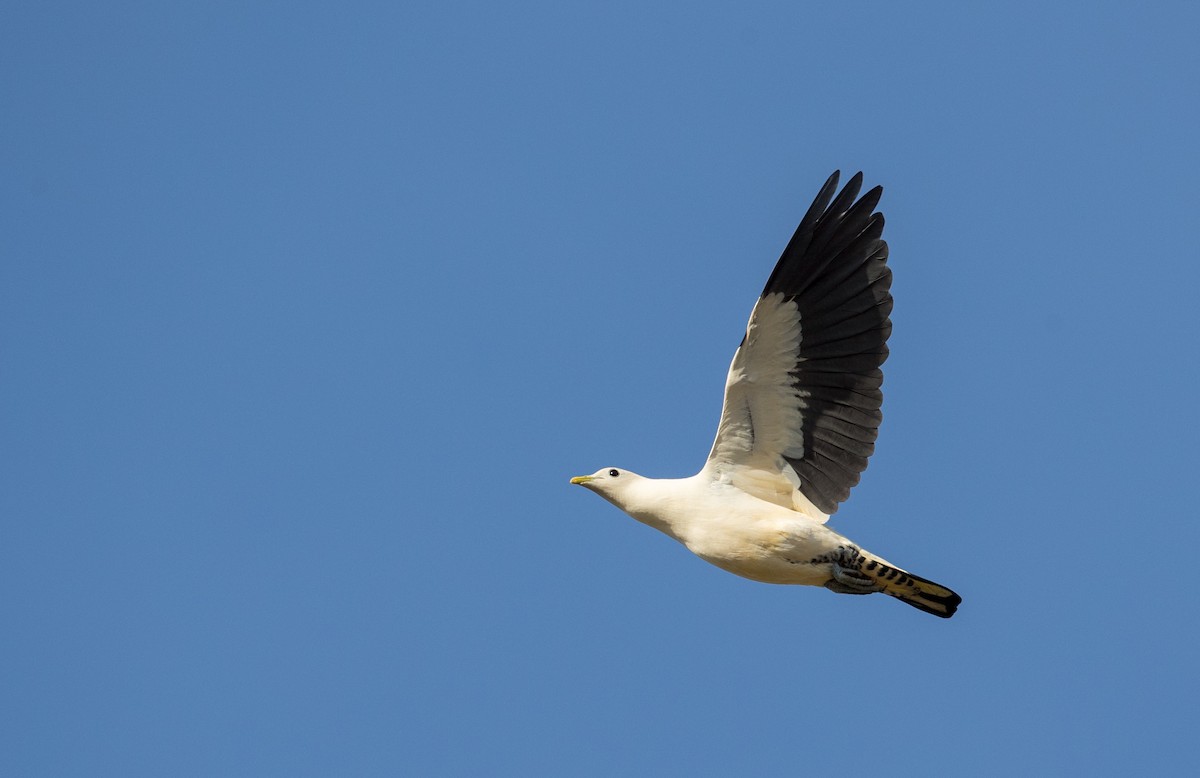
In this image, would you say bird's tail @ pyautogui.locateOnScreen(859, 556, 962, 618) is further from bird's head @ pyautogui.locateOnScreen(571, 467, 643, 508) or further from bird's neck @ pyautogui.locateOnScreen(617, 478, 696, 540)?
bird's head @ pyautogui.locateOnScreen(571, 467, 643, 508)

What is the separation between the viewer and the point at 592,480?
12.8 m

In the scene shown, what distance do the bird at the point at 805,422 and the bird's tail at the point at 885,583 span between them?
0.01 m

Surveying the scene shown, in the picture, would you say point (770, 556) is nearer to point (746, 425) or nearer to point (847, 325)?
point (746, 425)

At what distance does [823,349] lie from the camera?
1198cm

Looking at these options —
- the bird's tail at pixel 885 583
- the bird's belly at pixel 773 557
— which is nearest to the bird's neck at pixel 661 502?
the bird's belly at pixel 773 557

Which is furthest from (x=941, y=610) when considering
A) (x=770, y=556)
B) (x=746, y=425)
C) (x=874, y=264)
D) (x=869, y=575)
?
(x=874, y=264)

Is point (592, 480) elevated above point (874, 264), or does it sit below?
below

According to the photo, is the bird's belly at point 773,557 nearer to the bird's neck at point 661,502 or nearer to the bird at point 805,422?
the bird at point 805,422

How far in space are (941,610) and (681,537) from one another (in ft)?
7.98

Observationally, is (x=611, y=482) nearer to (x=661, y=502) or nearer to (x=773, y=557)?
(x=661, y=502)

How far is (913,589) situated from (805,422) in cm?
179

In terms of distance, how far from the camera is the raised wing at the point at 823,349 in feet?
39.0

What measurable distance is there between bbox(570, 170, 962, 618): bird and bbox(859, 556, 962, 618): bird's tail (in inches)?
0.5

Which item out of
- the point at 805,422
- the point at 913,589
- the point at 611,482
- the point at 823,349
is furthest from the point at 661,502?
the point at 913,589
